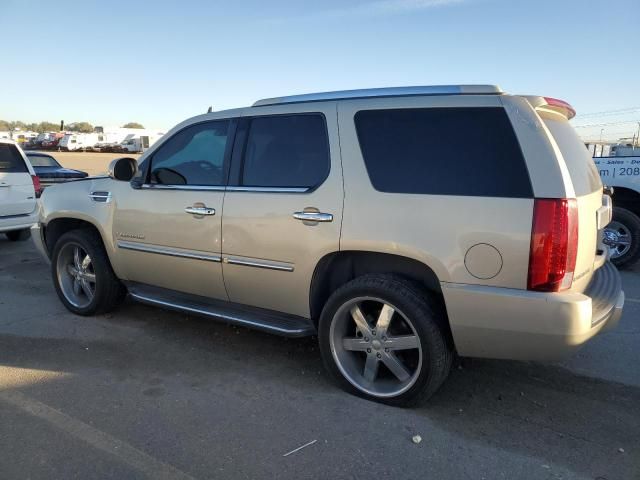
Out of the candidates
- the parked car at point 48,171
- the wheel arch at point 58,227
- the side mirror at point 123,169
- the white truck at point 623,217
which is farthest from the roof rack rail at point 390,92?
the parked car at point 48,171

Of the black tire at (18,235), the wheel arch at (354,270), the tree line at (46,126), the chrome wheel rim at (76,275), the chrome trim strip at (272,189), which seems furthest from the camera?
the tree line at (46,126)

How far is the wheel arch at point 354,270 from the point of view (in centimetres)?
313

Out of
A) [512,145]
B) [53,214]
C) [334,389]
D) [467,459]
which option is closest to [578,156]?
[512,145]

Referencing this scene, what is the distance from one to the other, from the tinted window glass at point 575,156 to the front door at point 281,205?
1312 mm

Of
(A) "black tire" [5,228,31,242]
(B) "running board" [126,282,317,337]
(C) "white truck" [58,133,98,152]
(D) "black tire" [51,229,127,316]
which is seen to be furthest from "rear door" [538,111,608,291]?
(C) "white truck" [58,133,98,152]

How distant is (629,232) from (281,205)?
5624mm

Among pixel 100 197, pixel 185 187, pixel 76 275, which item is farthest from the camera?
pixel 76 275

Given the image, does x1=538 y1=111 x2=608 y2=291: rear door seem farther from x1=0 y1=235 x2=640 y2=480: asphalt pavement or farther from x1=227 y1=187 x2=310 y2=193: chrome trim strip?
x1=227 y1=187 x2=310 y2=193: chrome trim strip

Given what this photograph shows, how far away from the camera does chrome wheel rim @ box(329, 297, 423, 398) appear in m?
3.15

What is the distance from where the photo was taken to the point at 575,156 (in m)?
3.13

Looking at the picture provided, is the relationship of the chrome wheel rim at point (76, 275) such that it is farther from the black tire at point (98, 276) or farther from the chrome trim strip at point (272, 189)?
the chrome trim strip at point (272, 189)

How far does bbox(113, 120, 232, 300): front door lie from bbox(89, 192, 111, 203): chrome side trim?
0.35 ft

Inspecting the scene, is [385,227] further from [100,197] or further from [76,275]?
[76,275]

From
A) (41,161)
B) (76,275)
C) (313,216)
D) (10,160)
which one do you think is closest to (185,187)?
(313,216)
